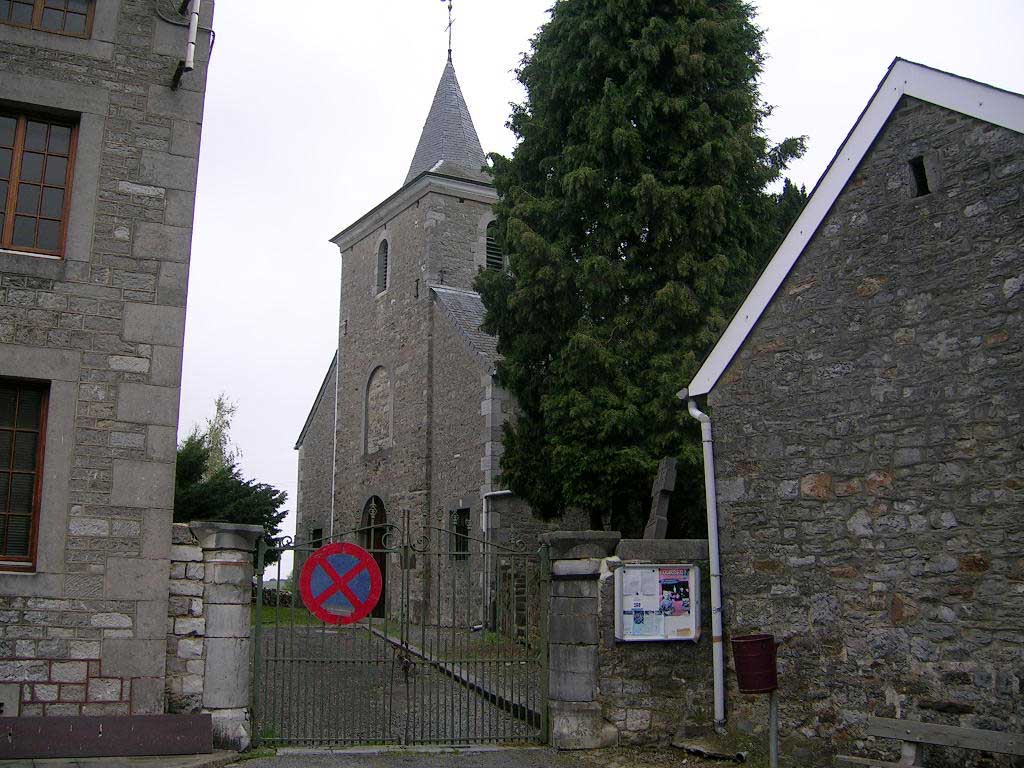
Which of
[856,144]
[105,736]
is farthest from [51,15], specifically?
[856,144]

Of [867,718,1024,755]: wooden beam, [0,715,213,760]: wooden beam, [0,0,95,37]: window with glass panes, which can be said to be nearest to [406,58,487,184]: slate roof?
[0,0,95,37]: window with glass panes

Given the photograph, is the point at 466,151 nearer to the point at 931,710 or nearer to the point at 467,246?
the point at 467,246

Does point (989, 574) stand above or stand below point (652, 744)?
above

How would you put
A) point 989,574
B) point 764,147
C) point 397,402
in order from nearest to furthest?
point 989,574 < point 764,147 < point 397,402

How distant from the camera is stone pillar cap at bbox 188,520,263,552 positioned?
333 inches

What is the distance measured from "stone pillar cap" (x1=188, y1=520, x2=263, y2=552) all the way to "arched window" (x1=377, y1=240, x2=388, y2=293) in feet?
54.2

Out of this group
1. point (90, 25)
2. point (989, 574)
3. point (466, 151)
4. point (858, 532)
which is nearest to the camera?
point (989, 574)

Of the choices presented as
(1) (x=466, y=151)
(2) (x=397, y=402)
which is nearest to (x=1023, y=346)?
(2) (x=397, y=402)

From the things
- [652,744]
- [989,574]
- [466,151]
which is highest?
[466,151]

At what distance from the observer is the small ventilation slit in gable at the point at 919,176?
8.14 metres

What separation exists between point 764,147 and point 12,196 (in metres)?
9.78

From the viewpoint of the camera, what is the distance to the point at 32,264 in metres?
8.26

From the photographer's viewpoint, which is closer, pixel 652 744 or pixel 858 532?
pixel 858 532

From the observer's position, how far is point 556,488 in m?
14.3
